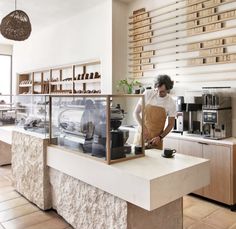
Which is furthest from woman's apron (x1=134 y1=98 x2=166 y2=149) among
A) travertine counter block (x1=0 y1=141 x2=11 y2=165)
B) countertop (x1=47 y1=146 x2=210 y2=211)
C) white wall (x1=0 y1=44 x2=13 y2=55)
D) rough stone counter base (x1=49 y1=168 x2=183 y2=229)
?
white wall (x1=0 y1=44 x2=13 y2=55)

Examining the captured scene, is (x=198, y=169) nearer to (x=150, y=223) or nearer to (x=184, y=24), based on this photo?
(x=150, y=223)

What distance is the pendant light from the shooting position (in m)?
3.51

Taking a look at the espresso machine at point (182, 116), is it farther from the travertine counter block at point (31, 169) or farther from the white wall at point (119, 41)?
the travertine counter block at point (31, 169)

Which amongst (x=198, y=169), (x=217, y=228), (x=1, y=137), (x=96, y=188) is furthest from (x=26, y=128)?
(x=217, y=228)

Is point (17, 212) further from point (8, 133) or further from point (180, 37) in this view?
point (180, 37)

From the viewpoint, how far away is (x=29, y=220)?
302cm

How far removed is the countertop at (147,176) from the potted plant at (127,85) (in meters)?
2.59

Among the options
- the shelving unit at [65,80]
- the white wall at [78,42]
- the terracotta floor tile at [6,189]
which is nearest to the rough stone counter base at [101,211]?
the terracotta floor tile at [6,189]

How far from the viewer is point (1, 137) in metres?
4.41

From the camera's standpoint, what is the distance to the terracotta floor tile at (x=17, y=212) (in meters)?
3.09

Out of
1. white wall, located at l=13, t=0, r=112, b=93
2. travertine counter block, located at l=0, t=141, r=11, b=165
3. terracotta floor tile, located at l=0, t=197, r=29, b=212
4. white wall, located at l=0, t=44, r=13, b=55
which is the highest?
white wall, located at l=0, t=44, r=13, b=55

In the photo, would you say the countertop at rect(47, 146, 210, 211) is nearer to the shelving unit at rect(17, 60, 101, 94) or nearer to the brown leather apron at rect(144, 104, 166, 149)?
the brown leather apron at rect(144, 104, 166, 149)

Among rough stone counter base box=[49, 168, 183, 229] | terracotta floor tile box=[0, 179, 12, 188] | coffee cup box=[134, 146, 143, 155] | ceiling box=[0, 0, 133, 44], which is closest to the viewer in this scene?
rough stone counter base box=[49, 168, 183, 229]

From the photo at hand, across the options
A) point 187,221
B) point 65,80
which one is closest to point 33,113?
point 187,221
